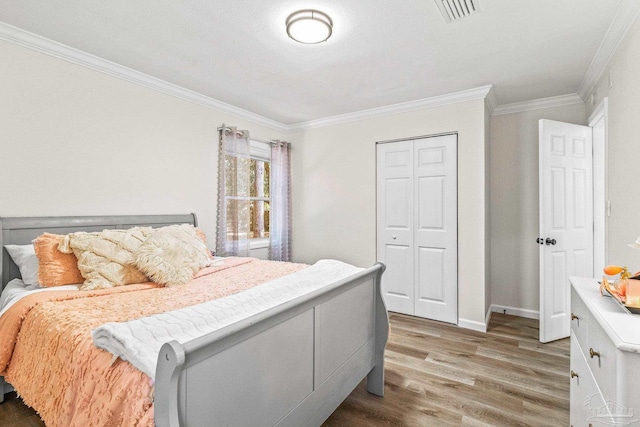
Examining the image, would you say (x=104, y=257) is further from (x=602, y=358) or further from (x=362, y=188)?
(x=362, y=188)

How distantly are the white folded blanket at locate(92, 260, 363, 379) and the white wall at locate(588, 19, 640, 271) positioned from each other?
2.07m

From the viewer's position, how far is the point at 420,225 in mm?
3635

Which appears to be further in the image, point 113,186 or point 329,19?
point 113,186

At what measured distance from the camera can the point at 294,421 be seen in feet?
4.58

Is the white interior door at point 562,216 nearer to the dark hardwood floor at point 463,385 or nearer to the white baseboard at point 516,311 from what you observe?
the dark hardwood floor at point 463,385

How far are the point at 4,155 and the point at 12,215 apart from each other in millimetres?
421

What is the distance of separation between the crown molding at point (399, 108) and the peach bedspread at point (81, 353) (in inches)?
103

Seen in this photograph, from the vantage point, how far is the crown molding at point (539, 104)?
3377 mm

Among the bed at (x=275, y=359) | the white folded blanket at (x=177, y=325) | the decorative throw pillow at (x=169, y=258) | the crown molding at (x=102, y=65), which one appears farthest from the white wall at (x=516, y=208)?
the decorative throw pillow at (x=169, y=258)

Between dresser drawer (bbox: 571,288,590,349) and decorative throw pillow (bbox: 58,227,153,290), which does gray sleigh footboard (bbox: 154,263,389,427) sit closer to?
dresser drawer (bbox: 571,288,590,349)

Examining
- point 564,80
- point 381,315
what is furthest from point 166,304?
point 564,80

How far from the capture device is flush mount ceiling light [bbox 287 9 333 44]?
1.96 m

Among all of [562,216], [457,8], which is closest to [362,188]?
[562,216]

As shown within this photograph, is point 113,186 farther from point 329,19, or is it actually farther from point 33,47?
point 329,19
